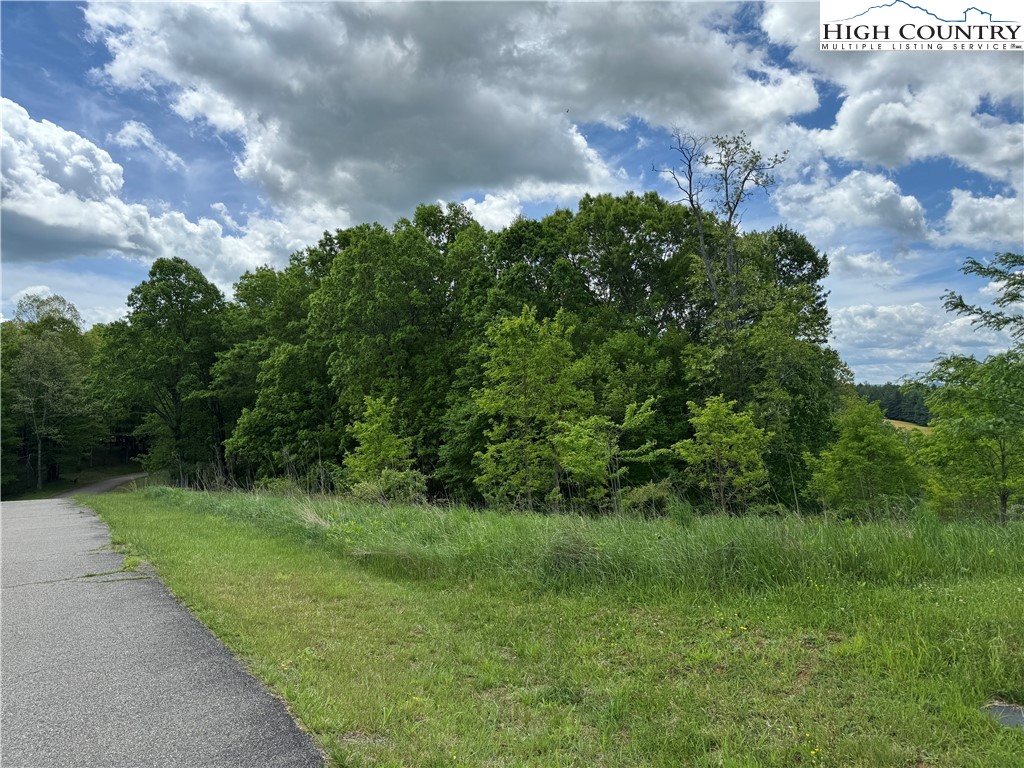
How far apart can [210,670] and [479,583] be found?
114 inches

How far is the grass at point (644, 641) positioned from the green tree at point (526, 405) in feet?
37.4

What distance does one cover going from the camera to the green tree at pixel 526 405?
63.4ft

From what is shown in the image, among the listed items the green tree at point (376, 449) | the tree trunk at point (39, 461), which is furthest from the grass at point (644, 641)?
the tree trunk at point (39, 461)

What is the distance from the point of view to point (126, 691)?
12.8ft

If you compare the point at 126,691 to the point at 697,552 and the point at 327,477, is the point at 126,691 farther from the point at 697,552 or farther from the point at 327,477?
the point at 327,477

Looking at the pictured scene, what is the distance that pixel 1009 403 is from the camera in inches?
377

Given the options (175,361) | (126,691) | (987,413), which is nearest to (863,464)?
(987,413)

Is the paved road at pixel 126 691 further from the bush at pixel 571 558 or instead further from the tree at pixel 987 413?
the tree at pixel 987 413

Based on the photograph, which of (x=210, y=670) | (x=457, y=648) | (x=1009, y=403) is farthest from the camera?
(x=1009, y=403)

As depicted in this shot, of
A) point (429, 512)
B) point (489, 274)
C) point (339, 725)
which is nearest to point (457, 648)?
point (339, 725)

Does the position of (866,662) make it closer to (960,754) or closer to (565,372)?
(960,754)

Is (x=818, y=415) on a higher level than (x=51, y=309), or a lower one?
lower

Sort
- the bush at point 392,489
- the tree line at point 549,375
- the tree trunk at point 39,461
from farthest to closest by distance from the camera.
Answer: the tree trunk at point 39,461, the tree line at point 549,375, the bush at point 392,489

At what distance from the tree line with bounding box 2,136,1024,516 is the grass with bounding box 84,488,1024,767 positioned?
416 cm
